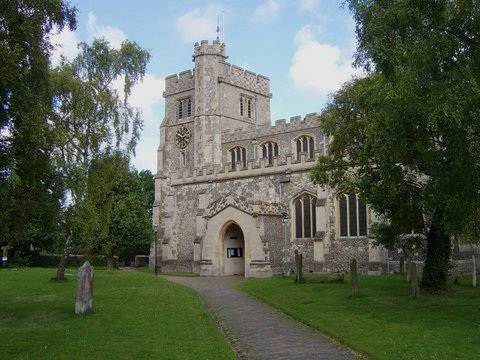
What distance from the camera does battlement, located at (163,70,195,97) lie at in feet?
152

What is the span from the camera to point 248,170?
35.4 meters

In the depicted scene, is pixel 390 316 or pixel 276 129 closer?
pixel 390 316

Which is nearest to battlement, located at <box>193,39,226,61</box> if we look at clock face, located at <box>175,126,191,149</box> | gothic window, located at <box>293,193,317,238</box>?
clock face, located at <box>175,126,191,149</box>

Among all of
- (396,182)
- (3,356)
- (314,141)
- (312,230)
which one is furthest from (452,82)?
(314,141)

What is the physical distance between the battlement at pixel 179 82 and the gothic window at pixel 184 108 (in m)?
1.06

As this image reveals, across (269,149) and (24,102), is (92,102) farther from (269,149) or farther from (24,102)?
(269,149)

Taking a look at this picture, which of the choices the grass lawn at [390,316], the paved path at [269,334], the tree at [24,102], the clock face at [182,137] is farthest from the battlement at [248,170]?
Answer: the tree at [24,102]

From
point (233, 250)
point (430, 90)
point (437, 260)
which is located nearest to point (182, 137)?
point (233, 250)

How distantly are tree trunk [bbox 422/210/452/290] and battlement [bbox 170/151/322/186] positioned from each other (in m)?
14.2

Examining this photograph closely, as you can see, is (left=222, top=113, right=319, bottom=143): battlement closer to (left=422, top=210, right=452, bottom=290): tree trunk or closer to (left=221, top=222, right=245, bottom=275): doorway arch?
(left=221, top=222, right=245, bottom=275): doorway arch

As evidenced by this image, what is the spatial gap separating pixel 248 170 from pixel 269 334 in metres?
24.5

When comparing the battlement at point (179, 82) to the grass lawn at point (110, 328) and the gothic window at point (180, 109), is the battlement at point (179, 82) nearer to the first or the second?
the gothic window at point (180, 109)

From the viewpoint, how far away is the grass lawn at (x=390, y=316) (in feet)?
30.8

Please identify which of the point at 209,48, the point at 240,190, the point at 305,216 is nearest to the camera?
the point at 305,216
